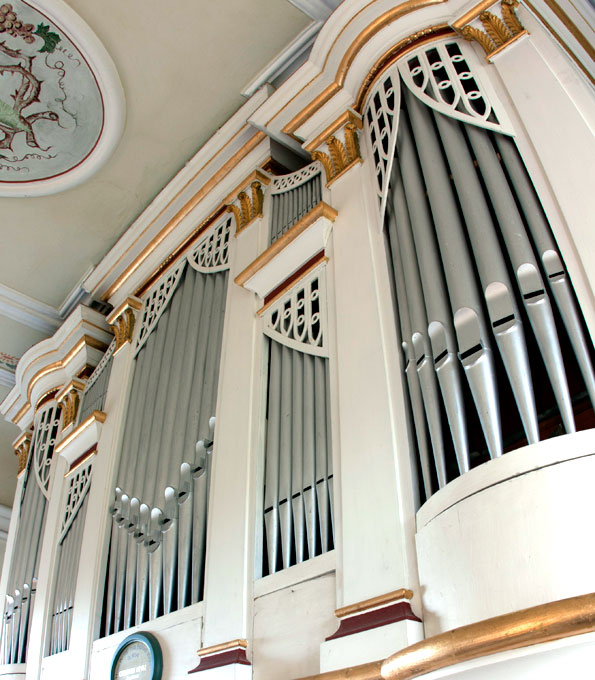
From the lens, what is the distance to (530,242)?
2646 millimetres

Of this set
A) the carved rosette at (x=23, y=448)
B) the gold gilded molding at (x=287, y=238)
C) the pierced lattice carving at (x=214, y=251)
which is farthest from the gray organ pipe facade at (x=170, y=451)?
the carved rosette at (x=23, y=448)

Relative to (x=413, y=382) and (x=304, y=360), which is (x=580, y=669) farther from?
Answer: (x=304, y=360)

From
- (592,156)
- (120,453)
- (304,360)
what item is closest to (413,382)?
(304,360)

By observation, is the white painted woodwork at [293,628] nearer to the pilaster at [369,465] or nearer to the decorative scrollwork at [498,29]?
the pilaster at [369,465]

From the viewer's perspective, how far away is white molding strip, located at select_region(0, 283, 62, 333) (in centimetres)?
652

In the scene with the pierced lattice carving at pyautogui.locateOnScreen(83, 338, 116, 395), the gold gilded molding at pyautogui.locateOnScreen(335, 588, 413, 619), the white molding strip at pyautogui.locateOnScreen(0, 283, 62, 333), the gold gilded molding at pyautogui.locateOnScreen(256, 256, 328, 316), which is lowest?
the gold gilded molding at pyautogui.locateOnScreen(335, 588, 413, 619)

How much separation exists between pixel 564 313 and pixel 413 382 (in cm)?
65

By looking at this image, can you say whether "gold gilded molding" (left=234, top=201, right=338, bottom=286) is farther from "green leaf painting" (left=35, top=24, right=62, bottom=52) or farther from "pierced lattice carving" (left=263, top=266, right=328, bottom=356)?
"green leaf painting" (left=35, top=24, right=62, bottom=52)

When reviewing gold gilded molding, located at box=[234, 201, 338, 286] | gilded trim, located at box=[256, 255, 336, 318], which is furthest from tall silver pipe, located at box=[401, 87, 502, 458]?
gilded trim, located at box=[256, 255, 336, 318]

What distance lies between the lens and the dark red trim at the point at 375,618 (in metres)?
2.26

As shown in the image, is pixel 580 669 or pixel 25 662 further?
pixel 25 662

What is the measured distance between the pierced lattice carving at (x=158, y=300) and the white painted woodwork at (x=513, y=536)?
10.9 feet

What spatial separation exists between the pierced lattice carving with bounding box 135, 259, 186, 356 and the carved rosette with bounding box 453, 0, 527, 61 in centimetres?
265

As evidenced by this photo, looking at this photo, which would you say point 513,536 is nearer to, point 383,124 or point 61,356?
point 383,124
